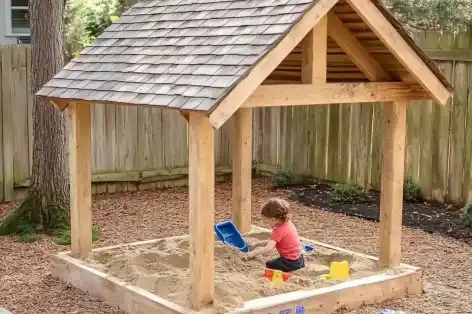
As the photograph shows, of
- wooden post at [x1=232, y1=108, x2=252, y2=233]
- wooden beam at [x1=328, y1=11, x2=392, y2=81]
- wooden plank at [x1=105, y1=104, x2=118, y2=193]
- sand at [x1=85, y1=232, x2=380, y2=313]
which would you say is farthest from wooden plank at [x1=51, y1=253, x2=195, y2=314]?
wooden plank at [x1=105, y1=104, x2=118, y2=193]

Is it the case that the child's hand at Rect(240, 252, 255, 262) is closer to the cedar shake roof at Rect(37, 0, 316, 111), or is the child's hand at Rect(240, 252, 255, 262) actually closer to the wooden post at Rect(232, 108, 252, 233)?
the wooden post at Rect(232, 108, 252, 233)

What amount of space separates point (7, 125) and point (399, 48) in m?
6.00

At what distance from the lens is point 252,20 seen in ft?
19.3

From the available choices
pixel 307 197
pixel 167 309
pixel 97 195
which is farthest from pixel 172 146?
pixel 167 309

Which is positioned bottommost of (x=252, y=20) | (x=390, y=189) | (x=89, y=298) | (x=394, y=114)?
(x=89, y=298)

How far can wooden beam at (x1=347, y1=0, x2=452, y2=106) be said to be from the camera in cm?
589

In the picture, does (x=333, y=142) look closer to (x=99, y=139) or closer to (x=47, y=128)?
(x=99, y=139)

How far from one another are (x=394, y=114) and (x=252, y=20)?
1.66m

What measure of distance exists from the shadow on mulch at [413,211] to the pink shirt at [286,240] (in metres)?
2.78

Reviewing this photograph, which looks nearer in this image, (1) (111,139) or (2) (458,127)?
(2) (458,127)

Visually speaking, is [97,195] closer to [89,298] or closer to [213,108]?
[89,298]

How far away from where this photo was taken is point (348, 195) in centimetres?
1064

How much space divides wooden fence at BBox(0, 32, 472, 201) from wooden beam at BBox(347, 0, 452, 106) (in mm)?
3346

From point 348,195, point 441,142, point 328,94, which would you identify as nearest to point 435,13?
point 441,142
